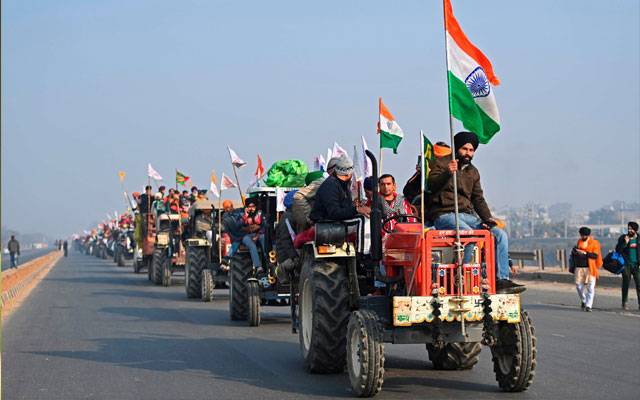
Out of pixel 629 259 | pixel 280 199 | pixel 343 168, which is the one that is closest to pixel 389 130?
pixel 280 199

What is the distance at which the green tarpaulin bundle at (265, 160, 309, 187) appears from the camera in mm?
18575

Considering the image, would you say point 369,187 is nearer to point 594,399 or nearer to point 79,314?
point 594,399

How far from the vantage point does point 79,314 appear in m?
21.7

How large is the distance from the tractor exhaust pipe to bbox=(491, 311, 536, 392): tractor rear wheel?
1.45 metres

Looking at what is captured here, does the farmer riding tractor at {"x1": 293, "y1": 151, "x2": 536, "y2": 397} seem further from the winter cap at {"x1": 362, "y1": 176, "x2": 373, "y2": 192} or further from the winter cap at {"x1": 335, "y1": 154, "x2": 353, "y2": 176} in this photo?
the winter cap at {"x1": 362, "y1": 176, "x2": 373, "y2": 192}

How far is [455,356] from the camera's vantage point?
39.4 feet

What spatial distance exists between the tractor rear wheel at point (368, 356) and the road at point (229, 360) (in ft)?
1.05

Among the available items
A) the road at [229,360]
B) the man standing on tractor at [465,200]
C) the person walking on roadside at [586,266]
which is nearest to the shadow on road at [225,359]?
the road at [229,360]

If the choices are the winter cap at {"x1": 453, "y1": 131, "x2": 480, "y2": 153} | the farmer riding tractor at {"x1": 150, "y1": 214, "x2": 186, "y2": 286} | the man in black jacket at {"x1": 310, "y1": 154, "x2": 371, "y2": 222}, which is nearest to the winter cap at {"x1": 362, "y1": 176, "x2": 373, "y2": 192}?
the man in black jacket at {"x1": 310, "y1": 154, "x2": 371, "y2": 222}

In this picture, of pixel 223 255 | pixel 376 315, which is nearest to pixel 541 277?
pixel 223 255

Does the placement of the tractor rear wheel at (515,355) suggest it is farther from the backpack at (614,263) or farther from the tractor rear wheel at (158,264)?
the tractor rear wheel at (158,264)

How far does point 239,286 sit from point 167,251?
591 inches

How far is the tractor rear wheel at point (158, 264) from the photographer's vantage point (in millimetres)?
33469

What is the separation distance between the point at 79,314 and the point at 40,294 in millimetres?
8717
